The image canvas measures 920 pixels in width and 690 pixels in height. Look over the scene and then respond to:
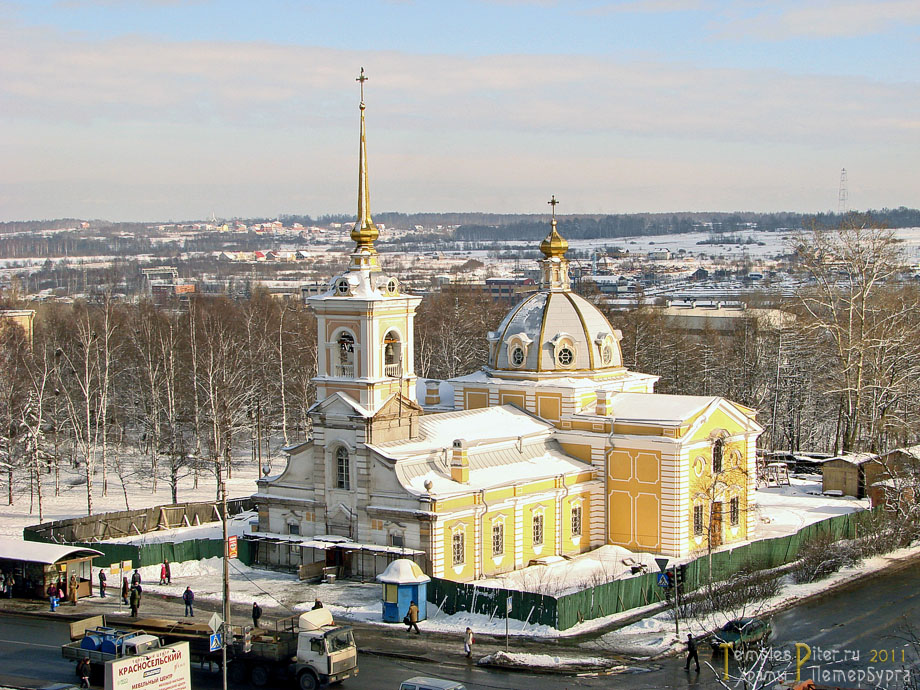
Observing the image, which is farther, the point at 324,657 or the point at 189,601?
the point at 189,601

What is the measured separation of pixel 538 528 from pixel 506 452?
8.65 ft

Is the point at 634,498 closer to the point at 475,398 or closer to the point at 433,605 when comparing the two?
the point at 475,398

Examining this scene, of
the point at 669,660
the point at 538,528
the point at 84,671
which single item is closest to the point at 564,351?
the point at 538,528

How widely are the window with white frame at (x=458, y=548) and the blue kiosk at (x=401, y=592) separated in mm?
3554

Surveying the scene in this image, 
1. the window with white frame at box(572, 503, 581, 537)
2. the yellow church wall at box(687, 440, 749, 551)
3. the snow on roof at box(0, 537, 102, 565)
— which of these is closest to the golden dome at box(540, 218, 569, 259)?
the yellow church wall at box(687, 440, 749, 551)

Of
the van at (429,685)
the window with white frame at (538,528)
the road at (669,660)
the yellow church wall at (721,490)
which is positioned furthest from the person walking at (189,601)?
the yellow church wall at (721,490)

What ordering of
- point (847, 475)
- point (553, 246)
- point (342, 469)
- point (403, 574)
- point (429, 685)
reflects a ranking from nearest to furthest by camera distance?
1. point (429, 685)
2. point (403, 574)
3. point (342, 469)
4. point (553, 246)
5. point (847, 475)

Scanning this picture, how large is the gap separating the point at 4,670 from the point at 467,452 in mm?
15256

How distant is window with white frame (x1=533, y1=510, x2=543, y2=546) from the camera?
1586 inches

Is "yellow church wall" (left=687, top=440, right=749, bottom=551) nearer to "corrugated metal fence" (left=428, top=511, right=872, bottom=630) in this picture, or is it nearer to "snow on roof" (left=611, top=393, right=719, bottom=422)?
"snow on roof" (left=611, top=393, right=719, bottom=422)

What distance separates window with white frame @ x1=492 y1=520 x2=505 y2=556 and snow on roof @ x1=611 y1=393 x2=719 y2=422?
5992mm

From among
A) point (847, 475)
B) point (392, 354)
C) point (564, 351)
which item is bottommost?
point (847, 475)

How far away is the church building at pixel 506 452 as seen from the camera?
38.0 meters

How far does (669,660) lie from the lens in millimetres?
30203
